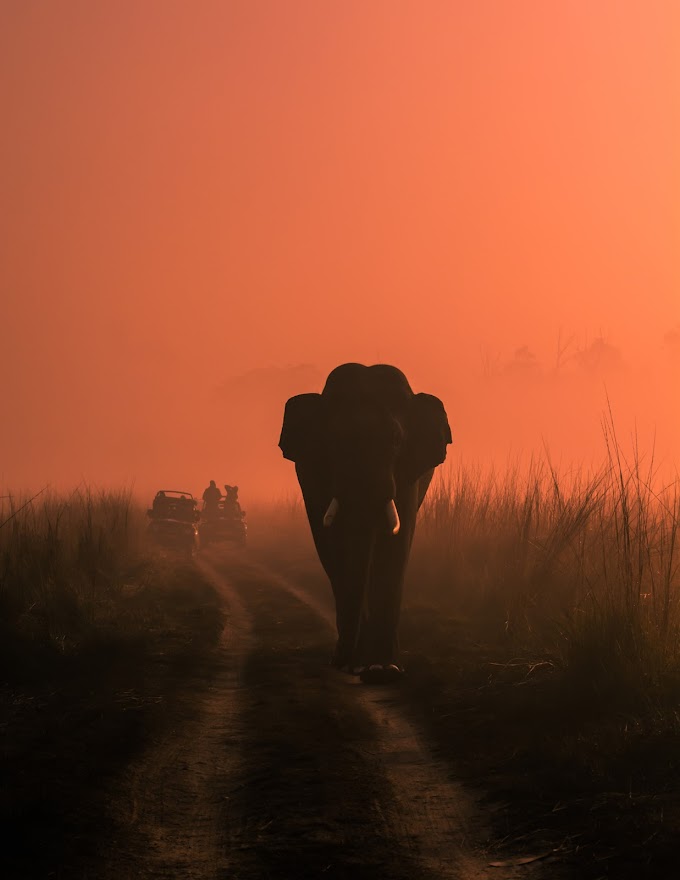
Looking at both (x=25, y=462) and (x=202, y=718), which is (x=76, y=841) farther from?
(x=25, y=462)

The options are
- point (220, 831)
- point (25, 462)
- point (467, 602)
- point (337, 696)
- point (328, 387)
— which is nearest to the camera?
point (220, 831)

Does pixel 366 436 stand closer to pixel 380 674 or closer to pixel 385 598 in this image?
pixel 385 598

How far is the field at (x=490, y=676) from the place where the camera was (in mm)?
5520

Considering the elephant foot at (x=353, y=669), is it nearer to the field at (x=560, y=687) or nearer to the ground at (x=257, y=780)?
the ground at (x=257, y=780)

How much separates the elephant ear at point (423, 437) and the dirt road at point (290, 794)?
8.59 feet

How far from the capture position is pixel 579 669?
27.0 ft

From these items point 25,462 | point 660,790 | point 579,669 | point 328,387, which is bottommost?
point 660,790

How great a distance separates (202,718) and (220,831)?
268 cm

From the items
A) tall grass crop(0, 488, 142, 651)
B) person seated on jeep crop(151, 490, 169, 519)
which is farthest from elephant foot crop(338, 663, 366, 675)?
person seated on jeep crop(151, 490, 169, 519)

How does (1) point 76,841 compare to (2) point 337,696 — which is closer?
(1) point 76,841

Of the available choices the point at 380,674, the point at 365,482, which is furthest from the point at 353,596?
the point at 365,482

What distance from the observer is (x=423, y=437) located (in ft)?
36.3

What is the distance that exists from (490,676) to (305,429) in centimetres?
355

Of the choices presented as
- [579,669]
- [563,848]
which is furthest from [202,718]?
[563,848]
